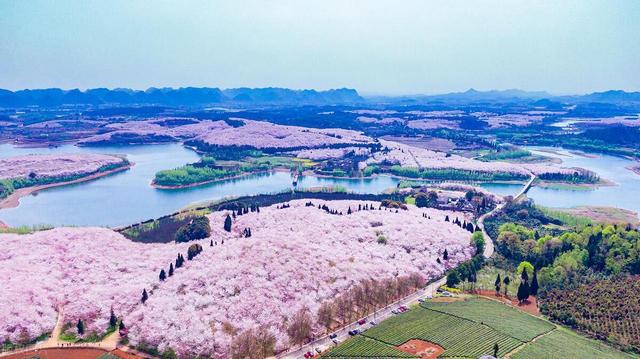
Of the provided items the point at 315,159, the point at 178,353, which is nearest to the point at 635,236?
the point at 178,353

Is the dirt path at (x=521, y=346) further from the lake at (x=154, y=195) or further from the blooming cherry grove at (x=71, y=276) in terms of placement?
the lake at (x=154, y=195)

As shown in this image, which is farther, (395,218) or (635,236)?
(395,218)

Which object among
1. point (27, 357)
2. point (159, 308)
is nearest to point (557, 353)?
point (159, 308)

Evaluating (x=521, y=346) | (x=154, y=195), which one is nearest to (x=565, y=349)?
(x=521, y=346)

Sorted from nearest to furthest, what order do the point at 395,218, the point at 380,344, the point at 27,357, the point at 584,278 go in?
the point at 27,357 → the point at 380,344 → the point at 584,278 → the point at 395,218

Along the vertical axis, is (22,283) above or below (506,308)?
above

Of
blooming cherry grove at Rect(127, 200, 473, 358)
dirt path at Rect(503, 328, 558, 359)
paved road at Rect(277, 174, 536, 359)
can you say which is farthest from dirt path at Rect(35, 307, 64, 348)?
dirt path at Rect(503, 328, 558, 359)

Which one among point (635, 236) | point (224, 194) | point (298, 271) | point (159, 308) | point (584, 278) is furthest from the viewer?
point (224, 194)

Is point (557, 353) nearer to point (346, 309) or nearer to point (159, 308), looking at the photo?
point (346, 309)
